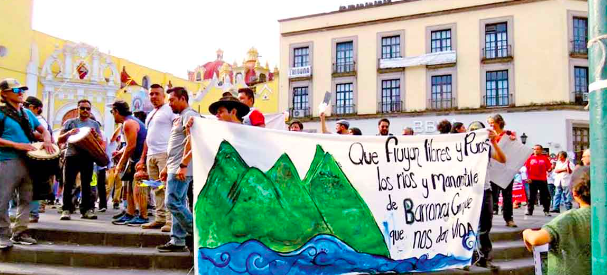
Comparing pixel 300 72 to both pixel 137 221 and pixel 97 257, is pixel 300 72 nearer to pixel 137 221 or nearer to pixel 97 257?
pixel 137 221

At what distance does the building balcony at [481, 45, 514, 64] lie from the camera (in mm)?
26812

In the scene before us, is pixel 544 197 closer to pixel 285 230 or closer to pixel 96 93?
pixel 285 230

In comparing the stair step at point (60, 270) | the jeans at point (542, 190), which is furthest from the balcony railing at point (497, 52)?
the stair step at point (60, 270)

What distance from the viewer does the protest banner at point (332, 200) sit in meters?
4.35

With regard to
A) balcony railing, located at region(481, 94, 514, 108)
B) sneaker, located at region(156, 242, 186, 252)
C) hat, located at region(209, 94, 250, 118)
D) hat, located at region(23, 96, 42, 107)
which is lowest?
sneaker, located at region(156, 242, 186, 252)

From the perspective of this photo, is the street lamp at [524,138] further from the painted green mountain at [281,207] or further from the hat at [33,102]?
the hat at [33,102]

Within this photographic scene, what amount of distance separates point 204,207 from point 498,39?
87.2 feet

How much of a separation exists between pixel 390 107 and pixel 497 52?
22.0 ft

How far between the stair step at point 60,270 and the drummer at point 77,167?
190cm

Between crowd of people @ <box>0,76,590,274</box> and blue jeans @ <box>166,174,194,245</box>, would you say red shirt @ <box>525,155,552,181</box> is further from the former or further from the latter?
blue jeans @ <box>166,174,194,245</box>

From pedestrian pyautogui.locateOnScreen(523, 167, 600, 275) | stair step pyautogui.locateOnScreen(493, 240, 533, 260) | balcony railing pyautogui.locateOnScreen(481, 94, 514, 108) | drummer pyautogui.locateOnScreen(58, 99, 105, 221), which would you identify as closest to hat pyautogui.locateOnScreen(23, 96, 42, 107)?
drummer pyautogui.locateOnScreen(58, 99, 105, 221)

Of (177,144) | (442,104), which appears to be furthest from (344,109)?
(177,144)

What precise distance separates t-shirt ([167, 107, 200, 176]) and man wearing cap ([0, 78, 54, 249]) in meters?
1.45

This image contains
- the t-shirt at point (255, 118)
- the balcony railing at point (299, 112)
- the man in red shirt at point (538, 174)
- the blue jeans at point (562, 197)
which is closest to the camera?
the t-shirt at point (255, 118)
